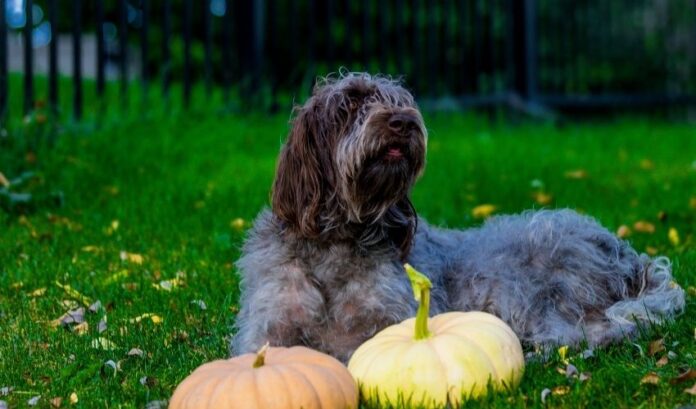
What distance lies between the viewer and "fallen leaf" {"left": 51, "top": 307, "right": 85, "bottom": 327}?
19.7ft

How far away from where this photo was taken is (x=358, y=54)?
60.7ft

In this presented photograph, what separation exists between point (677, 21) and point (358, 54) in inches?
216

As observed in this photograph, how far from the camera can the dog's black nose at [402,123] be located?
493 cm

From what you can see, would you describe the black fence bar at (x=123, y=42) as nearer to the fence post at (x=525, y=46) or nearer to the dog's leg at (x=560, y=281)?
the dog's leg at (x=560, y=281)

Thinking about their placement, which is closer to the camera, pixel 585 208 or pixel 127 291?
pixel 127 291

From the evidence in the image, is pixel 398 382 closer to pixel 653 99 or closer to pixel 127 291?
pixel 127 291

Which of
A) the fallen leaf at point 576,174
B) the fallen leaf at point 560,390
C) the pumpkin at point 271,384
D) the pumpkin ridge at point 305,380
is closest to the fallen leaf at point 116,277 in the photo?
the pumpkin at point 271,384

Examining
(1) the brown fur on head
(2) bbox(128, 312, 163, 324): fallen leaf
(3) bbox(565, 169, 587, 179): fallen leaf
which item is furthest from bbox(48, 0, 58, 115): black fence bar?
(1) the brown fur on head

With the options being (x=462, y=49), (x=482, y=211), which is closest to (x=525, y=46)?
(x=462, y=49)

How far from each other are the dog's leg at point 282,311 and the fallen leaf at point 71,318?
1.20m

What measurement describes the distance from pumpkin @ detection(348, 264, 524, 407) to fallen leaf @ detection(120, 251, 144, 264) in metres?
2.96

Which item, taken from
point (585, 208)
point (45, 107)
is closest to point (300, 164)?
point (585, 208)

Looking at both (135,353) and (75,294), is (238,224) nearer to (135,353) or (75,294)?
(75,294)

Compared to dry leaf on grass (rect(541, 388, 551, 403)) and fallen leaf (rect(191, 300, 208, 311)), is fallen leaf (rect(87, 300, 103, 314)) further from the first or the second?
dry leaf on grass (rect(541, 388, 551, 403))
